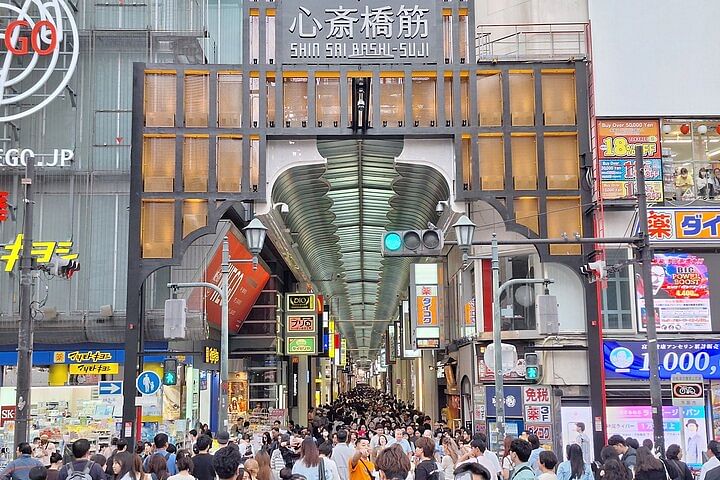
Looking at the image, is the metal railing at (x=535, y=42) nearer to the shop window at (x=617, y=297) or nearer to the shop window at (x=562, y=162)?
the shop window at (x=562, y=162)

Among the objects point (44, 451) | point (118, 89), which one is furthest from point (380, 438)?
point (118, 89)

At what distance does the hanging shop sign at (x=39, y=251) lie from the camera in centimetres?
2214

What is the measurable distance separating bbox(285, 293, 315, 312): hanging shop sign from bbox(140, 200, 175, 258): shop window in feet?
36.0

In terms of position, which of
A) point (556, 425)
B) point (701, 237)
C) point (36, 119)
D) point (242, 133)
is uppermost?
point (36, 119)

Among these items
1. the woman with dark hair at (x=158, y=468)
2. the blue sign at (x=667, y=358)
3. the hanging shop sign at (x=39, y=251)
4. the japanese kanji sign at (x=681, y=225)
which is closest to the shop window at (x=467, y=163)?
the japanese kanji sign at (x=681, y=225)

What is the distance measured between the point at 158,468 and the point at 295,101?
479 inches

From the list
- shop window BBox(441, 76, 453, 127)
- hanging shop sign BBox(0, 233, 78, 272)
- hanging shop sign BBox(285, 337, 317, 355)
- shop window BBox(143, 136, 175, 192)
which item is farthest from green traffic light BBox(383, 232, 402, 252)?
hanging shop sign BBox(285, 337, 317, 355)

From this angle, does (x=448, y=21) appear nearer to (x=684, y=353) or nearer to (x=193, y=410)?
(x=684, y=353)

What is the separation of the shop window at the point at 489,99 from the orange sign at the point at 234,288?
756 cm

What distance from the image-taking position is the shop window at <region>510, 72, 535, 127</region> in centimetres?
2014

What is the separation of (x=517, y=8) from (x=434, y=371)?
16140 millimetres

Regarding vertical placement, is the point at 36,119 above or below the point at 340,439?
above

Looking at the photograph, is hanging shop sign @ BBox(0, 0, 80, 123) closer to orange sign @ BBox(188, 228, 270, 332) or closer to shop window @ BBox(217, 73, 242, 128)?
shop window @ BBox(217, 73, 242, 128)

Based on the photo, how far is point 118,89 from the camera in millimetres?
24547
